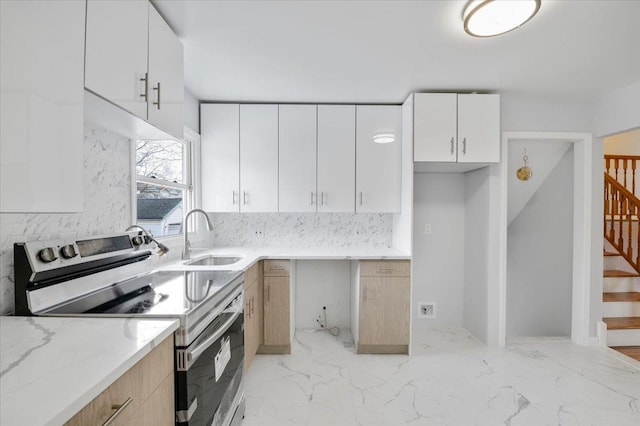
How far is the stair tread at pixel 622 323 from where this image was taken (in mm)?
2980

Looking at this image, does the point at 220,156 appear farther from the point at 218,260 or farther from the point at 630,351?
the point at 630,351

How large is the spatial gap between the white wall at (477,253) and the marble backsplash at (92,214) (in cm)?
298

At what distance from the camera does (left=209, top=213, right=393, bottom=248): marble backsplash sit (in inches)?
128

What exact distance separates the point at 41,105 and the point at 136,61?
62cm

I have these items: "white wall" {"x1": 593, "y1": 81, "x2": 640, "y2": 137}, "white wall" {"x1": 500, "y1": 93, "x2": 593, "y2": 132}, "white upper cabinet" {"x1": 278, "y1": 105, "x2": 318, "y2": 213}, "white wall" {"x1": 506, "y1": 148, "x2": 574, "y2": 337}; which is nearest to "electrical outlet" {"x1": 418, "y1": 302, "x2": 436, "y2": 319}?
"white wall" {"x1": 506, "y1": 148, "x2": 574, "y2": 337}

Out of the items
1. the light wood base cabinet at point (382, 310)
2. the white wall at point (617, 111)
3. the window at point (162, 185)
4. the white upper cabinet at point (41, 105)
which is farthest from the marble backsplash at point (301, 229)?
the white upper cabinet at point (41, 105)

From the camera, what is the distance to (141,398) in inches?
36.7

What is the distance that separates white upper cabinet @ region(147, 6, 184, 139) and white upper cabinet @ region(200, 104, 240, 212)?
3.58 ft

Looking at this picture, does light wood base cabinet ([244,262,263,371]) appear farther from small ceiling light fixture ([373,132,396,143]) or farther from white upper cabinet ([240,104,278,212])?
small ceiling light fixture ([373,132,396,143])

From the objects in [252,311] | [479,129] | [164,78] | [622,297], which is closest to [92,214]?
[164,78]

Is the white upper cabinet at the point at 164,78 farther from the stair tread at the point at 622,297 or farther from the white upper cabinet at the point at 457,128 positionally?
the stair tread at the point at 622,297

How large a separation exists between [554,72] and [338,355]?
9.36 ft

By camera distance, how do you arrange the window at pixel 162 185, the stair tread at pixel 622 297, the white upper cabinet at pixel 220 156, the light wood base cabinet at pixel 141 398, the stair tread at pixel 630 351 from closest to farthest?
the light wood base cabinet at pixel 141 398
the window at pixel 162 185
the stair tread at pixel 630 351
the white upper cabinet at pixel 220 156
the stair tread at pixel 622 297

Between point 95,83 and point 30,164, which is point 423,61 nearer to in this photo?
point 95,83
